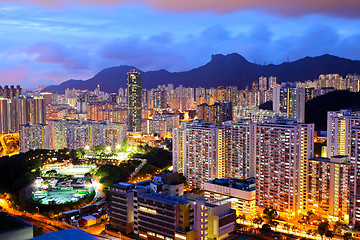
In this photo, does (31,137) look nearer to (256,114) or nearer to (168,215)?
(256,114)

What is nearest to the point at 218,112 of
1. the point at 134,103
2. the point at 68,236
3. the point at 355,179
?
the point at 134,103

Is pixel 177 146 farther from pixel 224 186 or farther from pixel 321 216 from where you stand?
pixel 321 216

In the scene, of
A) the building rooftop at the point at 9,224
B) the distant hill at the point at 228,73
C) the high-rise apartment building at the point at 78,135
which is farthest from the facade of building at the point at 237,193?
the distant hill at the point at 228,73

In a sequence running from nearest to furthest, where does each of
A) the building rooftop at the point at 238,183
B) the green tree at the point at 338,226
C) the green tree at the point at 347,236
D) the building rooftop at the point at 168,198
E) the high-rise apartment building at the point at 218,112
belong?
1. the building rooftop at the point at 168,198
2. the green tree at the point at 347,236
3. the green tree at the point at 338,226
4. the building rooftop at the point at 238,183
5. the high-rise apartment building at the point at 218,112

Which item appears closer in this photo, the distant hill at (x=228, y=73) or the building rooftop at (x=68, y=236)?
the building rooftop at (x=68, y=236)

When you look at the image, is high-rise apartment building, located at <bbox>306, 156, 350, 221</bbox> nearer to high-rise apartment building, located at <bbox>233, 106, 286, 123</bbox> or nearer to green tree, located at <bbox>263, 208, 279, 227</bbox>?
green tree, located at <bbox>263, 208, 279, 227</bbox>

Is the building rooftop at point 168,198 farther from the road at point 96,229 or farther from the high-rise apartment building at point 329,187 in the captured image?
the high-rise apartment building at point 329,187

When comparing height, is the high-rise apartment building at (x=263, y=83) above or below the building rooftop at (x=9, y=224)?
above
